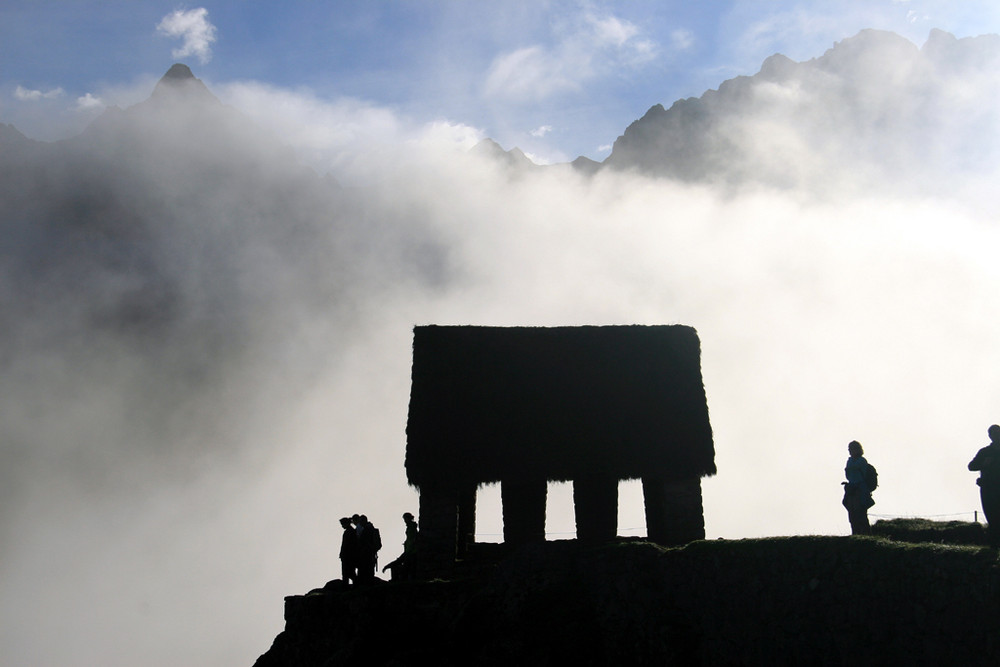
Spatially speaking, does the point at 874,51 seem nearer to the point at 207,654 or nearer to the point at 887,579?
the point at 887,579

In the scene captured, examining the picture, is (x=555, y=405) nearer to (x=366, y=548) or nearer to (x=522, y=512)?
(x=522, y=512)

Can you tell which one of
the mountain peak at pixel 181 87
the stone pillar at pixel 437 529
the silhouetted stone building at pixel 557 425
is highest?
the mountain peak at pixel 181 87

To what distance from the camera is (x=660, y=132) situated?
503ft

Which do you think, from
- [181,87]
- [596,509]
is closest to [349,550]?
[596,509]

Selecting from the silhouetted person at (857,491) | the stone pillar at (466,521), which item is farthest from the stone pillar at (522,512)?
the silhouetted person at (857,491)

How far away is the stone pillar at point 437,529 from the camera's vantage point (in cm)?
2070

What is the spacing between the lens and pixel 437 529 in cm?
2091

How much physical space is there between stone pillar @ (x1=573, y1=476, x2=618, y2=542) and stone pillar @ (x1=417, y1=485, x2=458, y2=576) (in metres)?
4.31

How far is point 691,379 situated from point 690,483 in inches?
135

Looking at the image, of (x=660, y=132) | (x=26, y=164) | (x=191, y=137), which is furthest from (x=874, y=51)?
(x=26, y=164)

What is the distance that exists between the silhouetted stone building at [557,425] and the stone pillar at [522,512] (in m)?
0.03

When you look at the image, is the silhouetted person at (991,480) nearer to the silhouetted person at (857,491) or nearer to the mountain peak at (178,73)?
the silhouetted person at (857,491)

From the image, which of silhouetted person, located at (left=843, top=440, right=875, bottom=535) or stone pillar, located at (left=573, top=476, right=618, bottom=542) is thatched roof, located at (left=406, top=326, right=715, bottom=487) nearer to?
stone pillar, located at (left=573, top=476, right=618, bottom=542)

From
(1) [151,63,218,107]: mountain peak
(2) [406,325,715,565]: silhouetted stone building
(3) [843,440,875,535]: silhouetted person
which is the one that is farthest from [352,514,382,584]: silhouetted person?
(1) [151,63,218,107]: mountain peak
